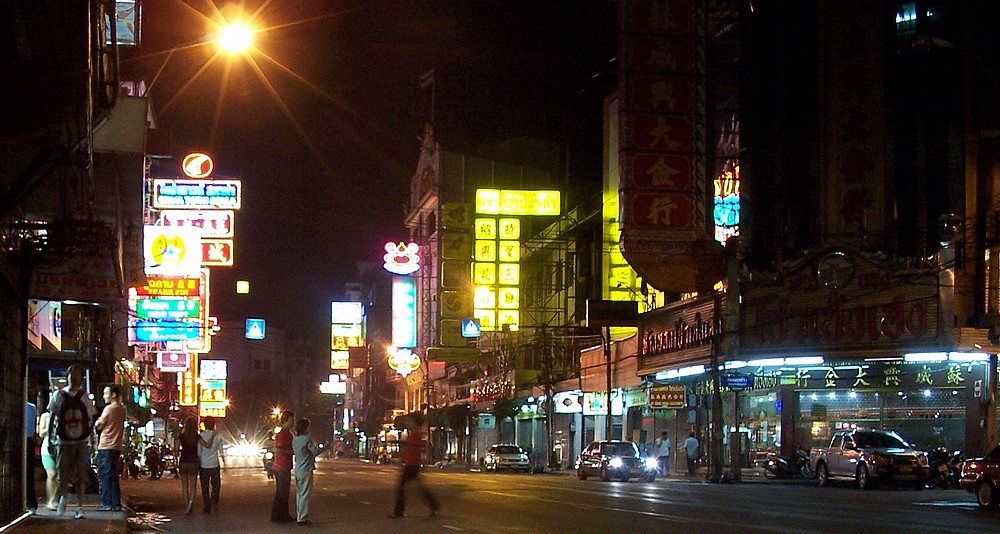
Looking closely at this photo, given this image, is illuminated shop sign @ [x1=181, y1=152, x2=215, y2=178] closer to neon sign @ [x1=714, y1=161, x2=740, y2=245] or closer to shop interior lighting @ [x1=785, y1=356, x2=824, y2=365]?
neon sign @ [x1=714, y1=161, x2=740, y2=245]

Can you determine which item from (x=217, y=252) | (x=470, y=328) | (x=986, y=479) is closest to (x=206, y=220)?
(x=217, y=252)

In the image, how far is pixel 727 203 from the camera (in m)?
49.1

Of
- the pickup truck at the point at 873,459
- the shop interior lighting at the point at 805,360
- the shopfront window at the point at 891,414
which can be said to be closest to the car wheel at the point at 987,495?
the pickup truck at the point at 873,459

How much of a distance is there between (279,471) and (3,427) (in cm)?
526

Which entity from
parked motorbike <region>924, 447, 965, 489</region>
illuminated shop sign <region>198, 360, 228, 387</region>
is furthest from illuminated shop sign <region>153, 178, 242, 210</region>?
illuminated shop sign <region>198, 360, 228, 387</region>

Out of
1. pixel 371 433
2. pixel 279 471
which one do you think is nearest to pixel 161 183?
pixel 279 471

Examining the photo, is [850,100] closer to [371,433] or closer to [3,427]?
[3,427]

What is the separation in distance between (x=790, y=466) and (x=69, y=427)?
30594 mm

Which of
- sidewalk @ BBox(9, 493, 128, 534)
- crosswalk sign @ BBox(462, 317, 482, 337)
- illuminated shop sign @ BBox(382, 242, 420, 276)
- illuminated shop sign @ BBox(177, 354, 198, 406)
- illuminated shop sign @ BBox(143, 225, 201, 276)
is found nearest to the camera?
sidewalk @ BBox(9, 493, 128, 534)

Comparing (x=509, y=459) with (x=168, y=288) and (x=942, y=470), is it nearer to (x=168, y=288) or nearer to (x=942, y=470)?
(x=168, y=288)

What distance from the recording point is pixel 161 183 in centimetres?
4397

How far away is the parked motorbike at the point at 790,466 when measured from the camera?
45062mm

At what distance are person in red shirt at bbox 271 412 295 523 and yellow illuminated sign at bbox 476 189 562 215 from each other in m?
45.2

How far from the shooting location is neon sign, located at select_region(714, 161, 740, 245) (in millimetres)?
48844
